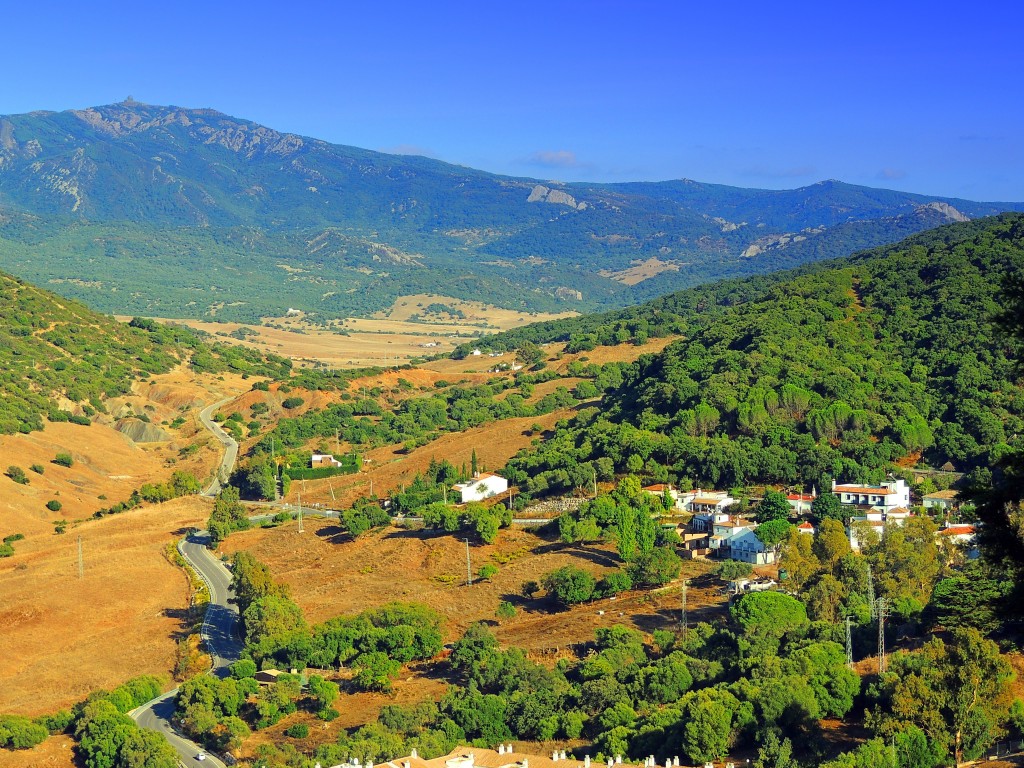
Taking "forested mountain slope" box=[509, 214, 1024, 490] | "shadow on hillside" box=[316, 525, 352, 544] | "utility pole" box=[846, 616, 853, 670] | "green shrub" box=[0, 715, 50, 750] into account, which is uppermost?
"forested mountain slope" box=[509, 214, 1024, 490]

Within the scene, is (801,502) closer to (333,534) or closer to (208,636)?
(333,534)

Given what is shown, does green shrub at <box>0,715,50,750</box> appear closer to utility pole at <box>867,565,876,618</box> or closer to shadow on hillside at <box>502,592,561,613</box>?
shadow on hillside at <box>502,592,561,613</box>

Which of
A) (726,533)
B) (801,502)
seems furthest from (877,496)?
(726,533)

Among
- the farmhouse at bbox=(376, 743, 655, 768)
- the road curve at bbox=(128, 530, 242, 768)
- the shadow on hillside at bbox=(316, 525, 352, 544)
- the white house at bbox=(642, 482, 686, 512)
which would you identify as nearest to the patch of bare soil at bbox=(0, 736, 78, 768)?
the road curve at bbox=(128, 530, 242, 768)

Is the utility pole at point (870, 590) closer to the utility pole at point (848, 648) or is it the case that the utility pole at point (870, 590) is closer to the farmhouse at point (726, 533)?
the utility pole at point (848, 648)

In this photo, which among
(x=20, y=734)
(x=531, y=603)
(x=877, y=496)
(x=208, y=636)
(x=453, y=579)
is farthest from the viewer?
(x=877, y=496)
